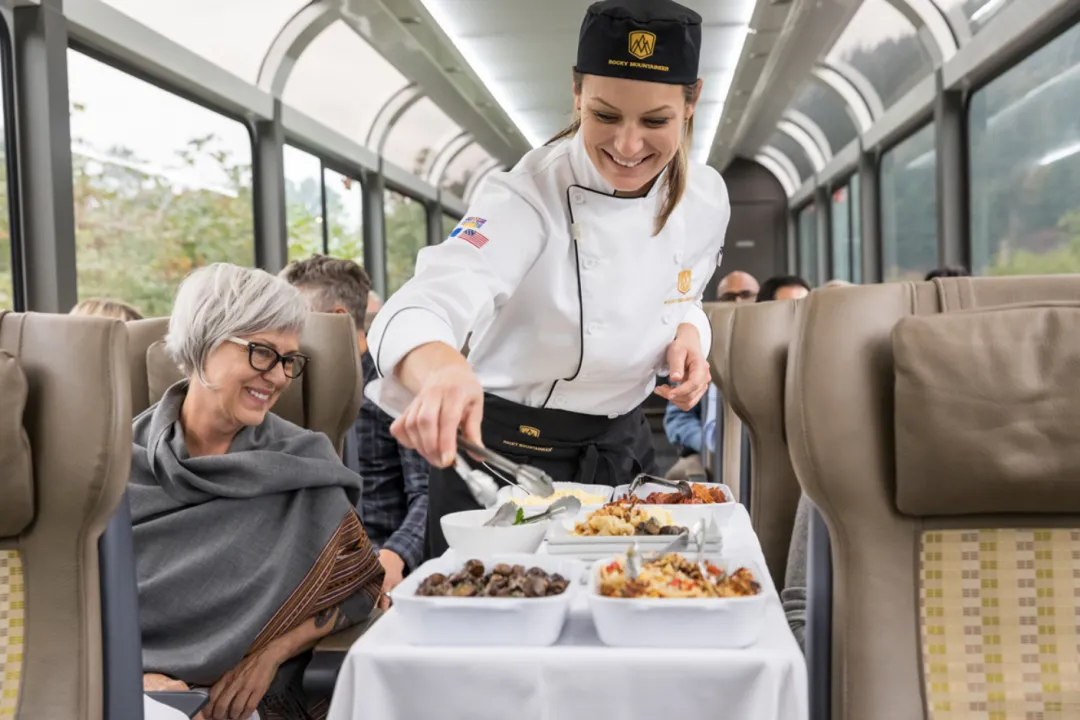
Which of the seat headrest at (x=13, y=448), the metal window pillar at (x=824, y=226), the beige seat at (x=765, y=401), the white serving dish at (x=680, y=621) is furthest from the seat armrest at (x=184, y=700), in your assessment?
the metal window pillar at (x=824, y=226)

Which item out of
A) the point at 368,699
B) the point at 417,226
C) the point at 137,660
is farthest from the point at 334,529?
the point at 417,226

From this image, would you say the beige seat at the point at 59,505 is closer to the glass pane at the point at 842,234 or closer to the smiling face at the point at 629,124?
the smiling face at the point at 629,124

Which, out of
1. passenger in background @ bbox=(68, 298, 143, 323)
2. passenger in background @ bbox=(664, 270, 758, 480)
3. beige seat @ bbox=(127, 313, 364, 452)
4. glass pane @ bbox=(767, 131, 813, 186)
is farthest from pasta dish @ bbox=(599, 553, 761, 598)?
glass pane @ bbox=(767, 131, 813, 186)

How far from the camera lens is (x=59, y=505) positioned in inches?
59.4

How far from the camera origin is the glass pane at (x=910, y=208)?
738cm

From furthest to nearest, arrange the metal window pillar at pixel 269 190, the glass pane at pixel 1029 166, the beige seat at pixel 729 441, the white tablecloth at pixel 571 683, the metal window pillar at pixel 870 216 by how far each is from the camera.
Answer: the metal window pillar at pixel 870 216 < the metal window pillar at pixel 269 190 < the glass pane at pixel 1029 166 < the beige seat at pixel 729 441 < the white tablecloth at pixel 571 683

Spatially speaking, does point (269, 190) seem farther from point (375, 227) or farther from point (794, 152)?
point (794, 152)

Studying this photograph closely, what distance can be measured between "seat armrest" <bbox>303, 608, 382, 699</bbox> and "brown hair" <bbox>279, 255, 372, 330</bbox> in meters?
1.45

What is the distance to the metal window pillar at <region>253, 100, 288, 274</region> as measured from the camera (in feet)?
21.2

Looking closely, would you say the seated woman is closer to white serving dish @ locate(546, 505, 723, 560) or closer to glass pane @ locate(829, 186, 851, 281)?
white serving dish @ locate(546, 505, 723, 560)

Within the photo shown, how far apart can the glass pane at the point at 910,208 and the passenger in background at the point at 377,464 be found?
4.48 metres

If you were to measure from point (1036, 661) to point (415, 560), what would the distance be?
1.72m

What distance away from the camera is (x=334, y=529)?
235cm

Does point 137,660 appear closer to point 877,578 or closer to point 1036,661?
point 877,578
